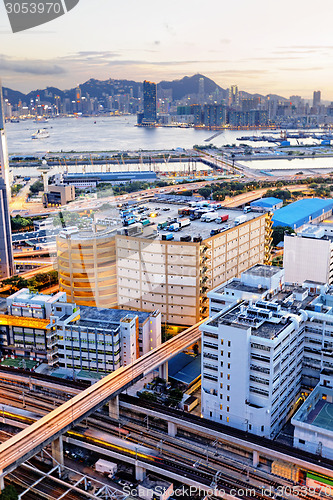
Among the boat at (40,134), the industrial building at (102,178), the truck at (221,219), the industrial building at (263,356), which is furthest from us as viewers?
the boat at (40,134)

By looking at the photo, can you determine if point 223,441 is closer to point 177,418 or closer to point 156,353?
point 177,418

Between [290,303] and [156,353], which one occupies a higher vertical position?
[290,303]

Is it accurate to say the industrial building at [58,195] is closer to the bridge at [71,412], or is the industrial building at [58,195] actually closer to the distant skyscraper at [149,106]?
the bridge at [71,412]

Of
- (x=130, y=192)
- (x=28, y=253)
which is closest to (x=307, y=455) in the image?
(x=28, y=253)

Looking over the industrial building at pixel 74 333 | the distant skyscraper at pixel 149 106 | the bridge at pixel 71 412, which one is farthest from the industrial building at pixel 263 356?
the distant skyscraper at pixel 149 106

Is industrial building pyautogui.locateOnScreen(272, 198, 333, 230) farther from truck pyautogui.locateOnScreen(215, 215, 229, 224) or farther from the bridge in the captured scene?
the bridge

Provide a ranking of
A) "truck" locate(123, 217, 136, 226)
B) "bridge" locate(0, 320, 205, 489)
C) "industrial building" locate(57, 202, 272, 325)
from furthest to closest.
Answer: "truck" locate(123, 217, 136, 226) < "industrial building" locate(57, 202, 272, 325) < "bridge" locate(0, 320, 205, 489)

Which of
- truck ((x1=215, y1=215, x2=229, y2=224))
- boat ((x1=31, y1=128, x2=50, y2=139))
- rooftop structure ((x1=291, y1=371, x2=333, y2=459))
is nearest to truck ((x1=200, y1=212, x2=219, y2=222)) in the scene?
truck ((x1=215, y1=215, x2=229, y2=224))
